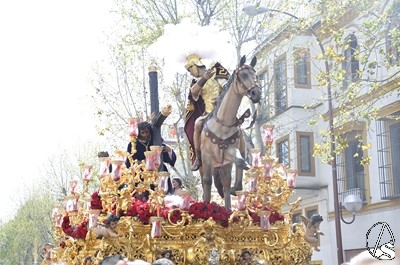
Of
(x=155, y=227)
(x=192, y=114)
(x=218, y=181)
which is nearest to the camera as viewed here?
(x=155, y=227)

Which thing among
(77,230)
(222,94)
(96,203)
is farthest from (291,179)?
(77,230)

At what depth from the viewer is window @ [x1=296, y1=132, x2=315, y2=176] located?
2588 centimetres

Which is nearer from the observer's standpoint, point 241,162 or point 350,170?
point 241,162

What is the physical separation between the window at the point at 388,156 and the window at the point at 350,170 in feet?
4.55

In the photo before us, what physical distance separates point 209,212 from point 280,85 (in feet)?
53.8

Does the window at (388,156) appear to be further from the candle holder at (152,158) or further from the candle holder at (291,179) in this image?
the candle holder at (152,158)

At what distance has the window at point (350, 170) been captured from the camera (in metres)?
22.2

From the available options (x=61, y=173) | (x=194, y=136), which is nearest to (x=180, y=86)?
(x=194, y=136)

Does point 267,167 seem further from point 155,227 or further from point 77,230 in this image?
point 77,230

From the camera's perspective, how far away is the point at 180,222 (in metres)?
7.64

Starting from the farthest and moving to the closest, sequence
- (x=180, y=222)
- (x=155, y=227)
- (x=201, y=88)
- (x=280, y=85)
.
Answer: (x=280, y=85), (x=201, y=88), (x=180, y=222), (x=155, y=227)

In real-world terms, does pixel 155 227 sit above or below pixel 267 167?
below

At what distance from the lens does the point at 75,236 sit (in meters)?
7.88

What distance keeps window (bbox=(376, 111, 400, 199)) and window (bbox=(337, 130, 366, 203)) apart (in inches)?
54.6
